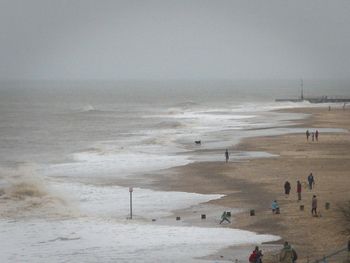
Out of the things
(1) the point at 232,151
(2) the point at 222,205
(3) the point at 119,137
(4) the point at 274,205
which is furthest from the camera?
(3) the point at 119,137

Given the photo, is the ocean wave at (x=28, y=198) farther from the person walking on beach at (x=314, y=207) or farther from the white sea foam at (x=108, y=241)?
the person walking on beach at (x=314, y=207)

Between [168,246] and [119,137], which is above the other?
[119,137]

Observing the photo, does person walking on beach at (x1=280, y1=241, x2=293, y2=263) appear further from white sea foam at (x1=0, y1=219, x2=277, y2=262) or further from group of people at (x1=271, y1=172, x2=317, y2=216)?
group of people at (x1=271, y1=172, x2=317, y2=216)

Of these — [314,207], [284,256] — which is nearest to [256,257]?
[284,256]

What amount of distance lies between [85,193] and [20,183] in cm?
521

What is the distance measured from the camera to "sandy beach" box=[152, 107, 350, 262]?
95.4 feet

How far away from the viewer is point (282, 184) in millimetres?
42031

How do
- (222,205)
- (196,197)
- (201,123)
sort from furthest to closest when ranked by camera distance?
(201,123), (196,197), (222,205)

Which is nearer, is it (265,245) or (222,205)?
(265,245)

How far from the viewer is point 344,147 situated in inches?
2389

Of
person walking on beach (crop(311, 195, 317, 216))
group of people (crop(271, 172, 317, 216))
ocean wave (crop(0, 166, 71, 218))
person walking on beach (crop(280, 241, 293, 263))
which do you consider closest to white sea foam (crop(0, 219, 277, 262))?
ocean wave (crop(0, 166, 71, 218))

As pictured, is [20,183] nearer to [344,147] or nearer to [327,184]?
[327,184]

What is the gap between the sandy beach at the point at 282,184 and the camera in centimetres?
2908

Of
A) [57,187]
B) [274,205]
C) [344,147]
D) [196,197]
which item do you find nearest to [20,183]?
[57,187]
